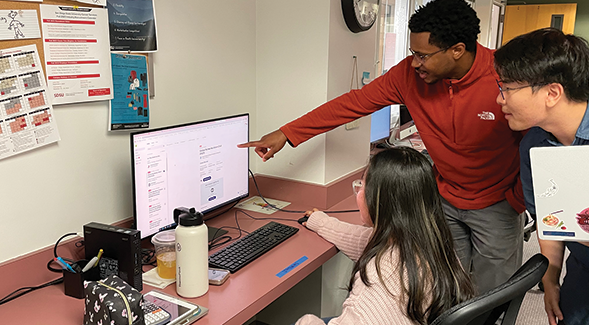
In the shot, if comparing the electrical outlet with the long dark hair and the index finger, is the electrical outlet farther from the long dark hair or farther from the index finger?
the long dark hair

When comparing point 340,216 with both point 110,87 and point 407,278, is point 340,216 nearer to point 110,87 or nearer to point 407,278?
point 407,278

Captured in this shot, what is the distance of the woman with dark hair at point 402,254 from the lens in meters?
1.10

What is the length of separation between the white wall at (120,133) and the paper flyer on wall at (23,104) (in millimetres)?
37

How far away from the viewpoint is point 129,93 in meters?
1.51

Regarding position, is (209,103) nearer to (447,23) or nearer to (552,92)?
(447,23)

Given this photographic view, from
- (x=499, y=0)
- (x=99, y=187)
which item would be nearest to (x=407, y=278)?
(x=99, y=187)

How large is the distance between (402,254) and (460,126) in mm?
633

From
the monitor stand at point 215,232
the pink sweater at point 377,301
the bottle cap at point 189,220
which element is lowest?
the monitor stand at point 215,232

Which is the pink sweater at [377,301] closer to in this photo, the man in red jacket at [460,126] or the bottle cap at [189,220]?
the bottle cap at [189,220]

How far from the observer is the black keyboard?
56.7 inches

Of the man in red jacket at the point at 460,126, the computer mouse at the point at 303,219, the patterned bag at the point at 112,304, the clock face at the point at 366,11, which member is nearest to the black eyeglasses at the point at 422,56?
the man in red jacket at the point at 460,126

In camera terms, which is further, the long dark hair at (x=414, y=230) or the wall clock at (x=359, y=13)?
the wall clock at (x=359, y=13)

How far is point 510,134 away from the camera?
5.07 ft

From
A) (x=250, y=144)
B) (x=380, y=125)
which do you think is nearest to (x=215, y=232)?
(x=250, y=144)
